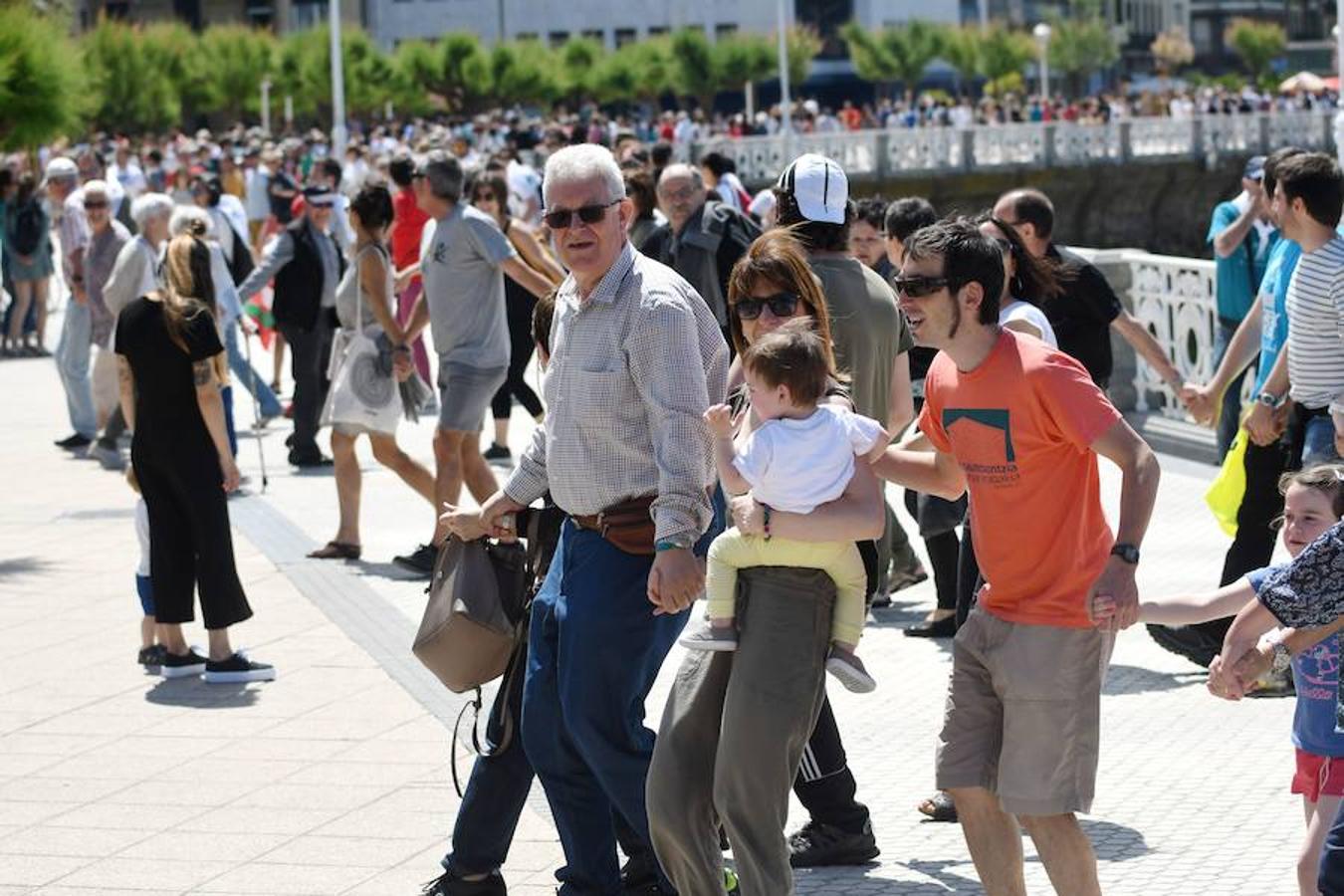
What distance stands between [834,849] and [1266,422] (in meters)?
2.32

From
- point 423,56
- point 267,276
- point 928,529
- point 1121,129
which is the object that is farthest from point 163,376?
point 423,56

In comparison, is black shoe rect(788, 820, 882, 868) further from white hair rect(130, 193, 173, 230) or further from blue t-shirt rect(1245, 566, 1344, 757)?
white hair rect(130, 193, 173, 230)

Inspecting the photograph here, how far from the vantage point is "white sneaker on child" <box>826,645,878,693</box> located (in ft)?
16.3

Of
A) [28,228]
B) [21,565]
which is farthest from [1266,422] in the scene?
[28,228]

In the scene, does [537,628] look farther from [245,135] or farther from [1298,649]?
[245,135]

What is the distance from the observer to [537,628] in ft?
18.1

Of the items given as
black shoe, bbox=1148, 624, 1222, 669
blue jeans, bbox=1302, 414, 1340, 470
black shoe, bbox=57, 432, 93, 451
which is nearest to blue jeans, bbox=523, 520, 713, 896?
blue jeans, bbox=1302, 414, 1340, 470

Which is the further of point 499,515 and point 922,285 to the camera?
point 499,515

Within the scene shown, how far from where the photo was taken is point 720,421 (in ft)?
16.5

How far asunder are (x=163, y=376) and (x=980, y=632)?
425 cm

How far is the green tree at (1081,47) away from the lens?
106 metres

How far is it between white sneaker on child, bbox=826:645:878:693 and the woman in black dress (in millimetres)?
3916

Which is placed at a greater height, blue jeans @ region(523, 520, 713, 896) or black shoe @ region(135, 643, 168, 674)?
blue jeans @ region(523, 520, 713, 896)

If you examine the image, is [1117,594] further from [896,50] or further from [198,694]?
[896,50]
